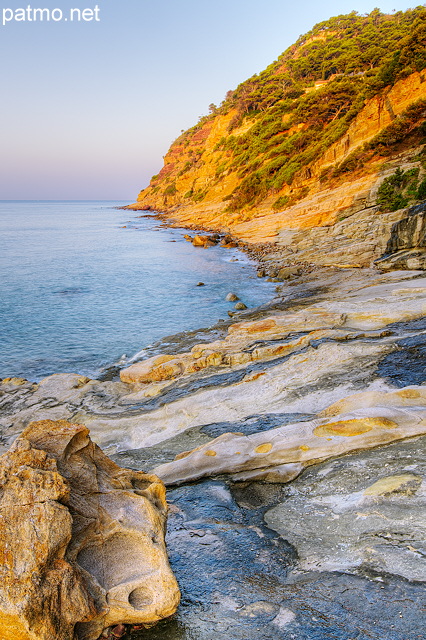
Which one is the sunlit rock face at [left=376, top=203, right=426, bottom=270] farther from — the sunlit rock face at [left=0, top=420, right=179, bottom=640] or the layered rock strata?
the sunlit rock face at [left=0, top=420, right=179, bottom=640]

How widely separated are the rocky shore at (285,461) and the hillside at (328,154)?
48.8 feet

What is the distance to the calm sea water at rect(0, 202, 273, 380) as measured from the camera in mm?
17891

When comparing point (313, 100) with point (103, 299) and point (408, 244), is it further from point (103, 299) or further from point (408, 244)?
point (103, 299)

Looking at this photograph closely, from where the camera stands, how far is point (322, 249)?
91.9 feet

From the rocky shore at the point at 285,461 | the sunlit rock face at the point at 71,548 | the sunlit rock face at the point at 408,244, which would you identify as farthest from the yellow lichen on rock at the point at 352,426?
the sunlit rock face at the point at 408,244

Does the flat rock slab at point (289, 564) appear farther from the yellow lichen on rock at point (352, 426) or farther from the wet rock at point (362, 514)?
the yellow lichen on rock at point (352, 426)

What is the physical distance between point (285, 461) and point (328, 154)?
38998 mm

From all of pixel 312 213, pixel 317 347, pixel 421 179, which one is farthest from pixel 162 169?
pixel 317 347

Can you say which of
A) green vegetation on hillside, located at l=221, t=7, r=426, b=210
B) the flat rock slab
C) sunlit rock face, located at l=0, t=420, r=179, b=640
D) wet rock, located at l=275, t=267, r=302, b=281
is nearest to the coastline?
the flat rock slab

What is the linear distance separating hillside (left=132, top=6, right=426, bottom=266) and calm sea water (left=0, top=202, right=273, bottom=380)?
6253 millimetres

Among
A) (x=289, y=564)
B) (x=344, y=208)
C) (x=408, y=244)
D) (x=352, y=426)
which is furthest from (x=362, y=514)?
(x=344, y=208)

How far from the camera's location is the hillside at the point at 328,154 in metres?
27.6

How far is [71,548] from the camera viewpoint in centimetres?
360

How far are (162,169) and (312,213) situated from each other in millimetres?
99891
